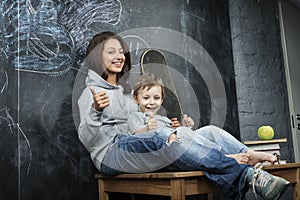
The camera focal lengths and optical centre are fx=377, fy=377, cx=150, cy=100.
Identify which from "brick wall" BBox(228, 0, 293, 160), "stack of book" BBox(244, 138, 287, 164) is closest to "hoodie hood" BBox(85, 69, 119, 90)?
"stack of book" BBox(244, 138, 287, 164)

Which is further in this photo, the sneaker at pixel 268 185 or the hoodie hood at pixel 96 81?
the hoodie hood at pixel 96 81

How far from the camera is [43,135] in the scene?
178 cm

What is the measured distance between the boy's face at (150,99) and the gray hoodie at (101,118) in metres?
0.08

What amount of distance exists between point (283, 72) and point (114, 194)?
1693 millimetres

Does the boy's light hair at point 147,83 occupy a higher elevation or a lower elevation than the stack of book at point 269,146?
higher

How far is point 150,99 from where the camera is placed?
1.86 m

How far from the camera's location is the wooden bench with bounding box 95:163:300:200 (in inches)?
52.9

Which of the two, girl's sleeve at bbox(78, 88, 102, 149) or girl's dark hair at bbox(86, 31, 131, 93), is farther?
girl's dark hair at bbox(86, 31, 131, 93)

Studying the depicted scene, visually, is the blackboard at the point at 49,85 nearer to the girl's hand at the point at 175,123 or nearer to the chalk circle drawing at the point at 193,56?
the chalk circle drawing at the point at 193,56

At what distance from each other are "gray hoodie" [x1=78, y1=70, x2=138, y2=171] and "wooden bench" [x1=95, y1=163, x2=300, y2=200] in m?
0.12

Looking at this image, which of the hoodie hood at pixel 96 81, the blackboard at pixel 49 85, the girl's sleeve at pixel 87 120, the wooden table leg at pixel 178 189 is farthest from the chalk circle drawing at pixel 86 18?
the wooden table leg at pixel 178 189

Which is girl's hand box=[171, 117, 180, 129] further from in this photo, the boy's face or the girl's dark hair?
the girl's dark hair

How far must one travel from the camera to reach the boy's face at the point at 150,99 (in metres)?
1.86

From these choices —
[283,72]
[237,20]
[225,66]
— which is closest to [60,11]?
[225,66]
